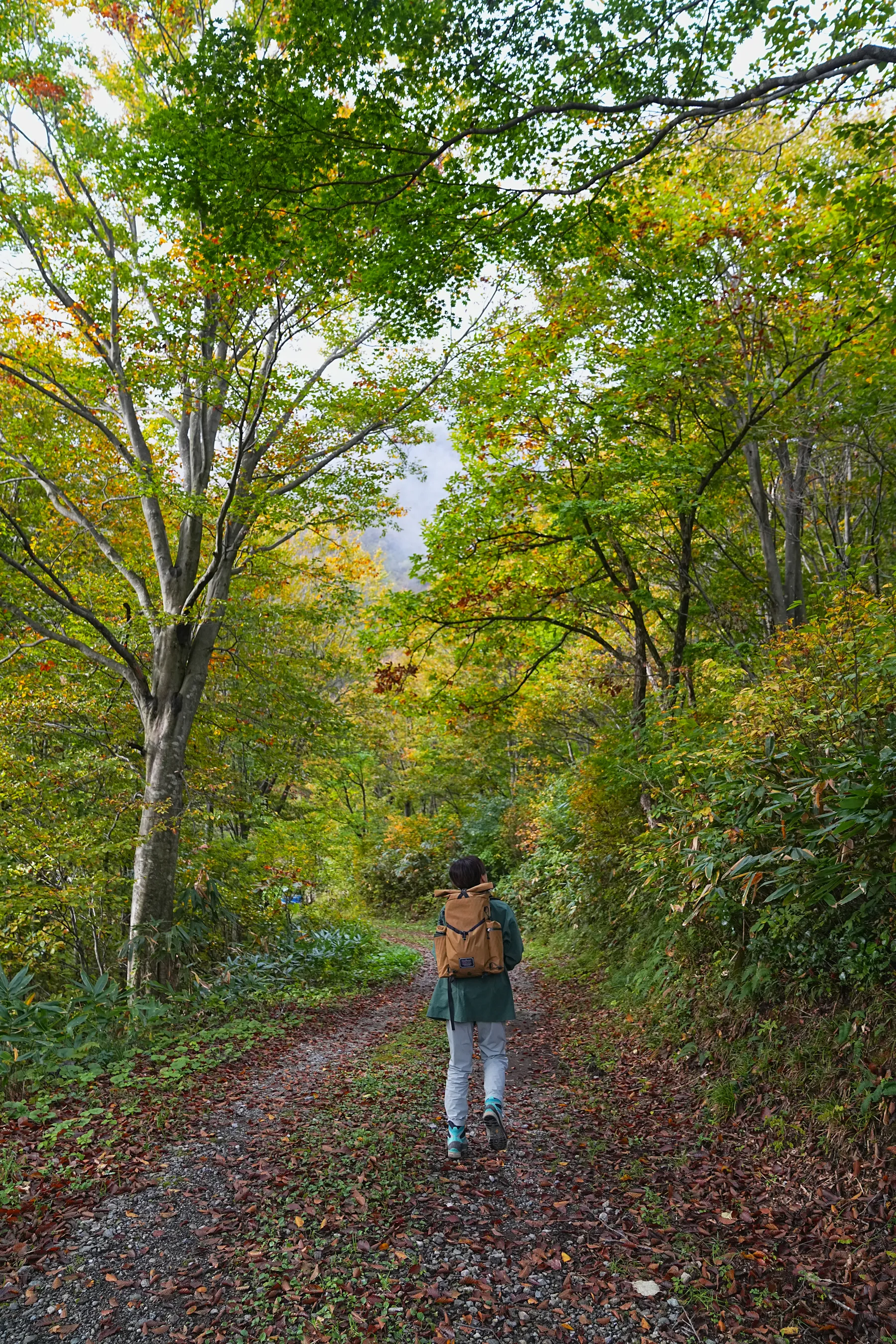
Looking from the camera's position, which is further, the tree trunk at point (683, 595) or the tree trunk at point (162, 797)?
the tree trunk at point (683, 595)

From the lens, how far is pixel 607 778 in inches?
353

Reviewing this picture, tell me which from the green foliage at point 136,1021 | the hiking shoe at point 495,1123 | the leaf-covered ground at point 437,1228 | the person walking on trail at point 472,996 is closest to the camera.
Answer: the leaf-covered ground at point 437,1228

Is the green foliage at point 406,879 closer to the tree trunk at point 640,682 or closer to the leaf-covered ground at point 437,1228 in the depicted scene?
the tree trunk at point 640,682

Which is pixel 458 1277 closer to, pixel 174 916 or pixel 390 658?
pixel 174 916

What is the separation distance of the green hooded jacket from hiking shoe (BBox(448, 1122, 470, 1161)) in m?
0.61

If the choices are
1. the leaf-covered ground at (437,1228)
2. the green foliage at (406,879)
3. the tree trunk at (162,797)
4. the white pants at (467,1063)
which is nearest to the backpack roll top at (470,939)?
the white pants at (467,1063)

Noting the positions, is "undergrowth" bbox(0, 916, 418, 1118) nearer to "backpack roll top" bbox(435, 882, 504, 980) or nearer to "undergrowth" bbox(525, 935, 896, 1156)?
"backpack roll top" bbox(435, 882, 504, 980)

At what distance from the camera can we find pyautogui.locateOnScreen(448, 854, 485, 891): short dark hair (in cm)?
442

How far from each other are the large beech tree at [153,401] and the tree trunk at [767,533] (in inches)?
178

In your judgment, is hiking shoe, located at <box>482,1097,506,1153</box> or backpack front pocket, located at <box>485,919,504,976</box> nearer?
hiking shoe, located at <box>482,1097,506,1153</box>

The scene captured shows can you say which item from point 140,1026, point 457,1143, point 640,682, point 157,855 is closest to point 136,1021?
point 140,1026

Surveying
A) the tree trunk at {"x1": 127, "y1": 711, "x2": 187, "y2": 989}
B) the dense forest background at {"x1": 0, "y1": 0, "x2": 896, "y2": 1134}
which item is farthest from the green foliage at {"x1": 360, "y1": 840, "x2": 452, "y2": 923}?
the tree trunk at {"x1": 127, "y1": 711, "x2": 187, "y2": 989}

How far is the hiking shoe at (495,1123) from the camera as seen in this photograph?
4020 mm

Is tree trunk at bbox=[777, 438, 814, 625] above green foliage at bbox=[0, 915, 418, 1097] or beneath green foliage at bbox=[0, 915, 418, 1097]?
above
